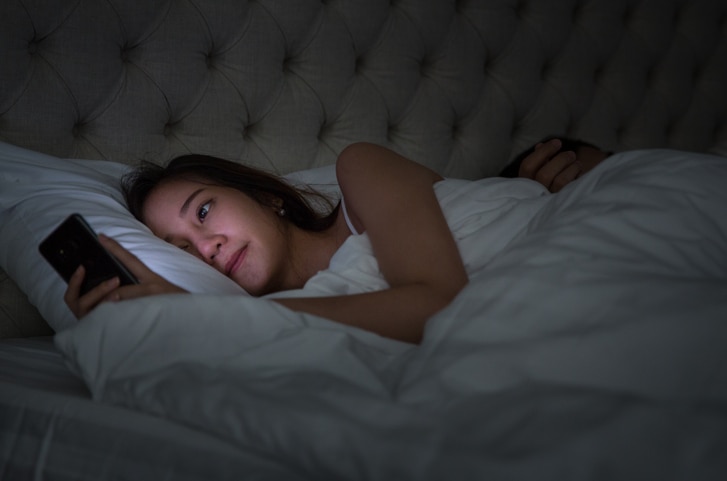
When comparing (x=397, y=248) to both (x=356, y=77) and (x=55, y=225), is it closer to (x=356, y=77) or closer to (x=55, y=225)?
(x=55, y=225)

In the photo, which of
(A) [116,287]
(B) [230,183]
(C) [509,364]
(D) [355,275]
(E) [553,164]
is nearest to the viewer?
(C) [509,364]

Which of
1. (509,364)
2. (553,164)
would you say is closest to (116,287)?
(509,364)

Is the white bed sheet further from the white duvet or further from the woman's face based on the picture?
the woman's face

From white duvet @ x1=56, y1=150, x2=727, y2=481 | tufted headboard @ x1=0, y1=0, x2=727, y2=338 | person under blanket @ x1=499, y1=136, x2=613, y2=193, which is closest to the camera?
white duvet @ x1=56, y1=150, x2=727, y2=481

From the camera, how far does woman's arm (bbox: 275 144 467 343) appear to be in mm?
732

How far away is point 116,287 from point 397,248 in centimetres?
35

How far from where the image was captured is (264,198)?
106 centimetres

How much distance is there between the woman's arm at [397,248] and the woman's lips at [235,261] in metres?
0.18

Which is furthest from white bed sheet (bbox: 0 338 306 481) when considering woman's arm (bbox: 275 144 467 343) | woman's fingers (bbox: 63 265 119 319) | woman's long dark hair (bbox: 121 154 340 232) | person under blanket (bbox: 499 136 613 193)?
person under blanket (bbox: 499 136 613 193)

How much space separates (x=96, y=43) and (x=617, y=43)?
1.27 m

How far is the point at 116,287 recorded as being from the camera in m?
0.75

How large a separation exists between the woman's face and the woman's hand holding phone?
136mm

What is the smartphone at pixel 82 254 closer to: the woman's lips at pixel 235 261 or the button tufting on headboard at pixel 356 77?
the woman's lips at pixel 235 261

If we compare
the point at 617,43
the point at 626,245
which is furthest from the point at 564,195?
the point at 617,43
